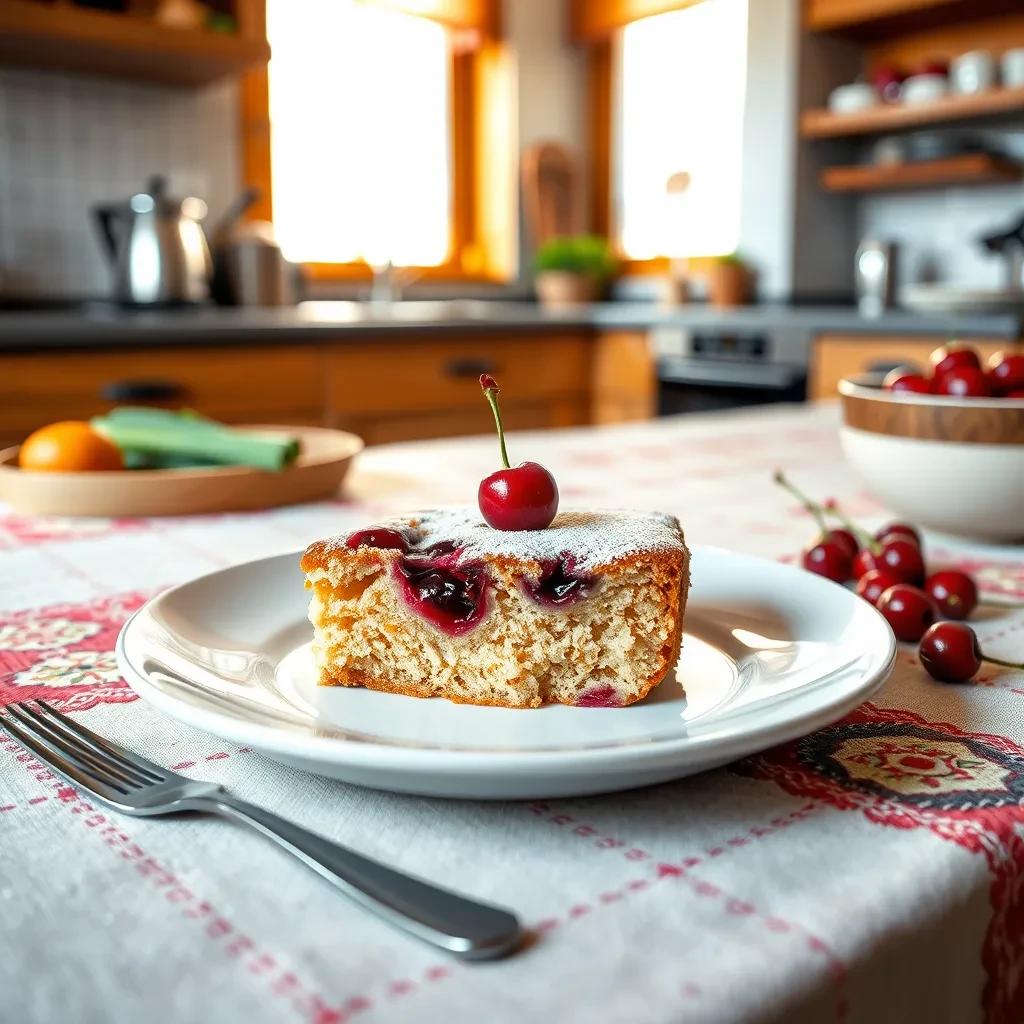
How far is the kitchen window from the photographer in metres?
3.71

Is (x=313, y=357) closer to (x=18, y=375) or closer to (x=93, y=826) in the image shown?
(x=18, y=375)

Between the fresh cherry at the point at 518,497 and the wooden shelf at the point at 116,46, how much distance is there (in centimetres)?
254

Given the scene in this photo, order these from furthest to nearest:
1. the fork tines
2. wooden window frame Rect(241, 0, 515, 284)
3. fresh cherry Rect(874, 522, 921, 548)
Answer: wooden window frame Rect(241, 0, 515, 284), fresh cherry Rect(874, 522, 921, 548), the fork tines

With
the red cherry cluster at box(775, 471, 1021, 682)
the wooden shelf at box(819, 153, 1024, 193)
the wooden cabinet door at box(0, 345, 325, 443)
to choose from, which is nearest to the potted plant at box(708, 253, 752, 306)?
the wooden shelf at box(819, 153, 1024, 193)

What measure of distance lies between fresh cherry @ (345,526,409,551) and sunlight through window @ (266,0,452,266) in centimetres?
320

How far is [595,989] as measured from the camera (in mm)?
304

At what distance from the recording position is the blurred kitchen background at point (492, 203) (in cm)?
264

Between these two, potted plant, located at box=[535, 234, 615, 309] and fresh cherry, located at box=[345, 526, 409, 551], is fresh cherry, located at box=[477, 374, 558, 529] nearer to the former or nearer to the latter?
fresh cherry, located at box=[345, 526, 409, 551]

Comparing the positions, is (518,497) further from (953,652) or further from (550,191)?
(550,191)

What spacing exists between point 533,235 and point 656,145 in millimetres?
564

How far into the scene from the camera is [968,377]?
834mm

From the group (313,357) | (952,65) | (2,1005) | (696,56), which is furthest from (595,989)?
(696,56)

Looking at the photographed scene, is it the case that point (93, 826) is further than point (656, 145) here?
No

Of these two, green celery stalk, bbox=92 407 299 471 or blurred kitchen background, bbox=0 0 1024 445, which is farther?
blurred kitchen background, bbox=0 0 1024 445
